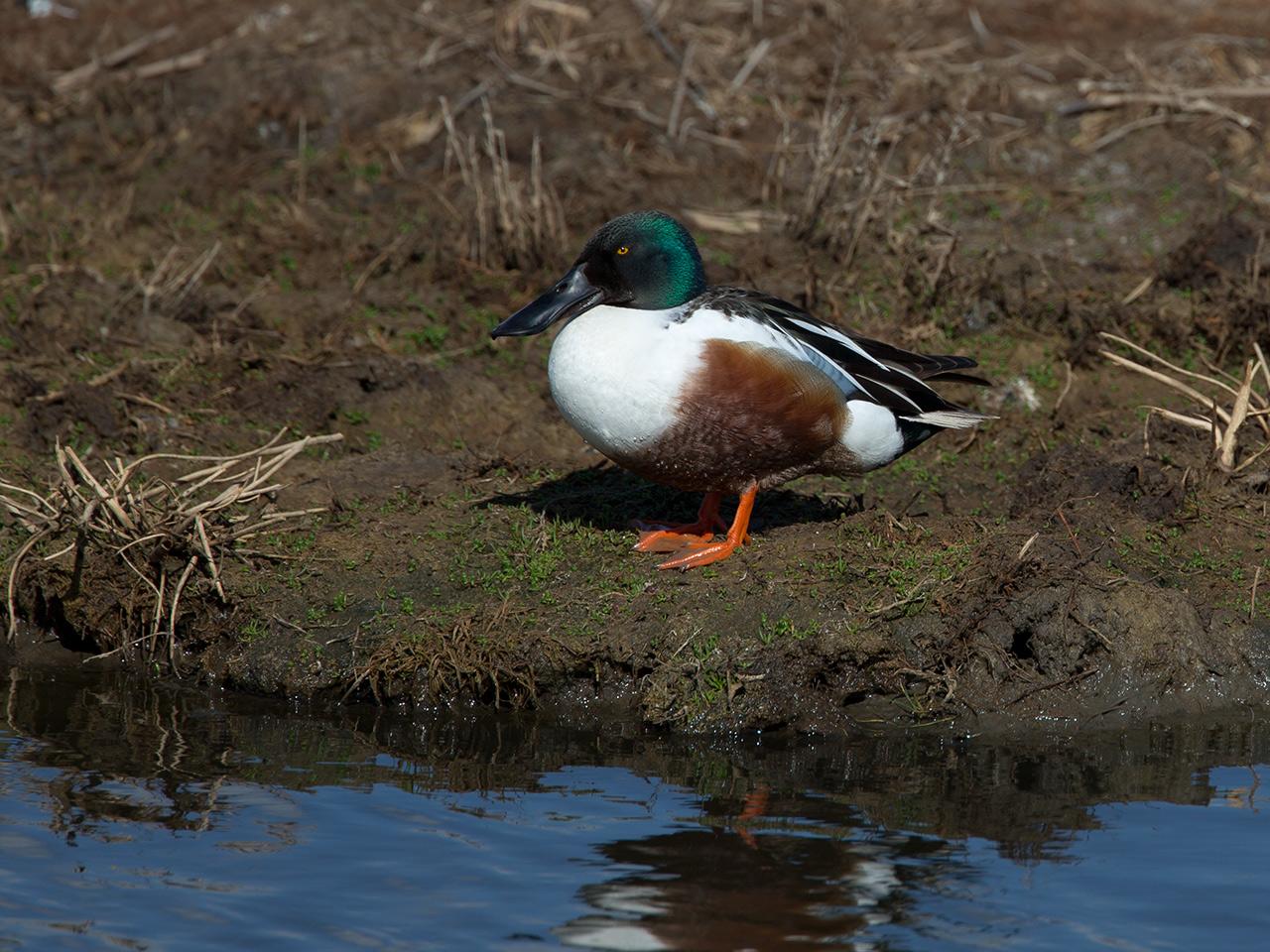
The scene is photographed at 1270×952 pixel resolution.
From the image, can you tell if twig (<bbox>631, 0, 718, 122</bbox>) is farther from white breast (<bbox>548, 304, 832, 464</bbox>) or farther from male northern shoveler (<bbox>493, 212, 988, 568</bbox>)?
white breast (<bbox>548, 304, 832, 464</bbox>)

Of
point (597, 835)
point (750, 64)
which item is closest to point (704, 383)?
point (597, 835)

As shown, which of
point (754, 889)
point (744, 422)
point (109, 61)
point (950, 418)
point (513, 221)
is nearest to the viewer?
point (754, 889)

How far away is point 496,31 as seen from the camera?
9312 mm

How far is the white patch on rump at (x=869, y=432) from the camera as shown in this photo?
532 centimetres

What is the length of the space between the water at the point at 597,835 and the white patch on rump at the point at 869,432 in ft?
3.47

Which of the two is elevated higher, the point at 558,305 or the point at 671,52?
the point at 671,52

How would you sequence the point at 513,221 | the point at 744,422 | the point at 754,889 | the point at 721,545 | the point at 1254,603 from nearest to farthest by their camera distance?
the point at 754,889
the point at 744,422
the point at 1254,603
the point at 721,545
the point at 513,221

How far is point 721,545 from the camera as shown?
527cm

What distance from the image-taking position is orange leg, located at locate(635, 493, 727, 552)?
539 cm

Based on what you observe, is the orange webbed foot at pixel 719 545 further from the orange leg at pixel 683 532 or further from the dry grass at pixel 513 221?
the dry grass at pixel 513 221

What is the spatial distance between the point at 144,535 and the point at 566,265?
3.06 m

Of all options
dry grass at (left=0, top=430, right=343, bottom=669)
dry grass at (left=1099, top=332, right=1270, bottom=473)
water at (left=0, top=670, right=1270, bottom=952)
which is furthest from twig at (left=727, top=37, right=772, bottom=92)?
water at (left=0, top=670, right=1270, bottom=952)

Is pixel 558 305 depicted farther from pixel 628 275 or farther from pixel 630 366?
pixel 630 366

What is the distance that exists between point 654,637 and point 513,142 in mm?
4500
